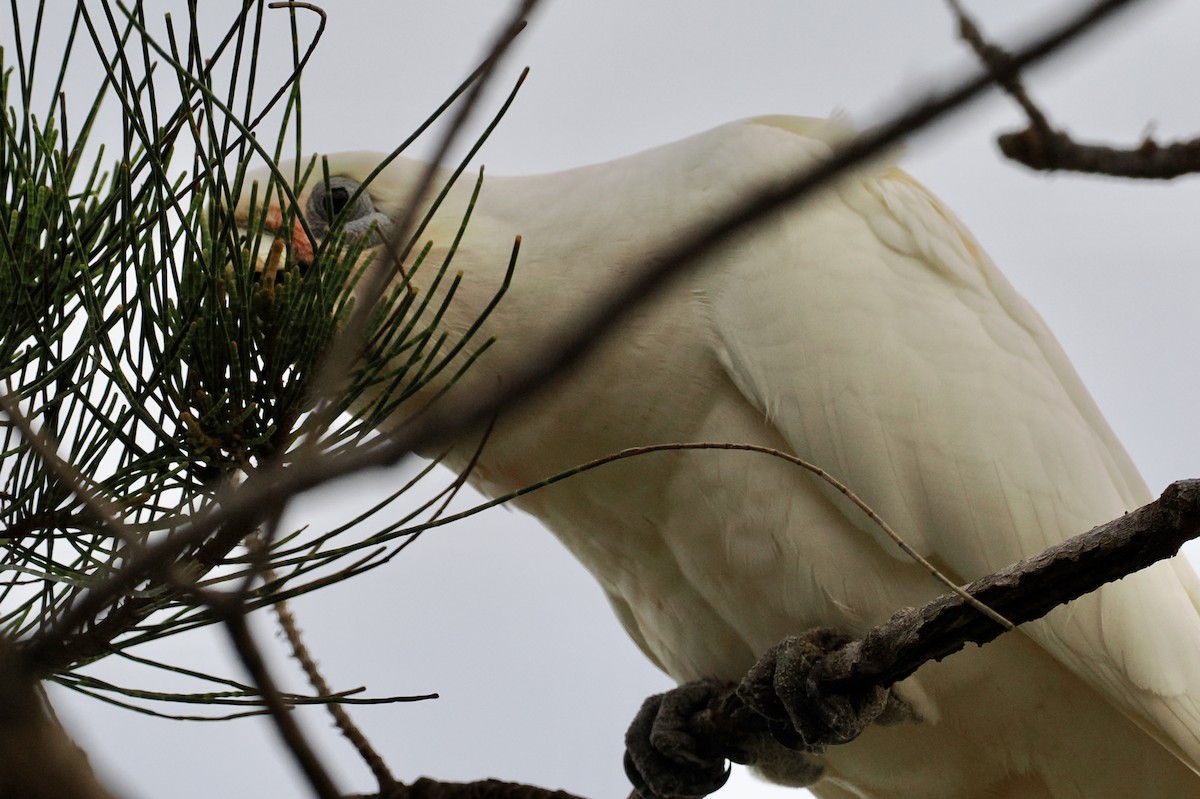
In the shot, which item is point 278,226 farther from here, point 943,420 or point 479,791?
point 943,420

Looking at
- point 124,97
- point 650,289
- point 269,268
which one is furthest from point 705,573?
point 650,289

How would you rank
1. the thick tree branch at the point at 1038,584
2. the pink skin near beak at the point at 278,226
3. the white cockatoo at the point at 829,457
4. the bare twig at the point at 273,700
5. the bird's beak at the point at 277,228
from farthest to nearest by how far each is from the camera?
1. the white cockatoo at the point at 829,457
2. the pink skin near beak at the point at 278,226
3. the bird's beak at the point at 277,228
4. the thick tree branch at the point at 1038,584
5. the bare twig at the point at 273,700

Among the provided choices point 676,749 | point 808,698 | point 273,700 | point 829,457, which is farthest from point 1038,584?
point 676,749

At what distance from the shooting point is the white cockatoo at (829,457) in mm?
2178

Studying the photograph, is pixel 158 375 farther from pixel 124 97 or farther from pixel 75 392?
pixel 124 97

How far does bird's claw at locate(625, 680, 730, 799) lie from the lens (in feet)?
7.88

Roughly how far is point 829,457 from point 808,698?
45 cm

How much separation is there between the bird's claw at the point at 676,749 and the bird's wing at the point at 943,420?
58 cm

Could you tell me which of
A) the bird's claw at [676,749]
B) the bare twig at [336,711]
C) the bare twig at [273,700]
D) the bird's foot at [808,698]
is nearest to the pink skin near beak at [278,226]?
the bare twig at [336,711]

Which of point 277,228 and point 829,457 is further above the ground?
point 277,228

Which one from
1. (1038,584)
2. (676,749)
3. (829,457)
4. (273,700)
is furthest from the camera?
(676,749)

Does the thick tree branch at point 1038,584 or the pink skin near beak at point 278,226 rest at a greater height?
the pink skin near beak at point 278,226

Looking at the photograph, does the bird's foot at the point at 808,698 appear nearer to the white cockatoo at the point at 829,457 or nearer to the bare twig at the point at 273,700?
the white cockatoo at the point at 829,457

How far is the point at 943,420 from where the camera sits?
226 centimetres
